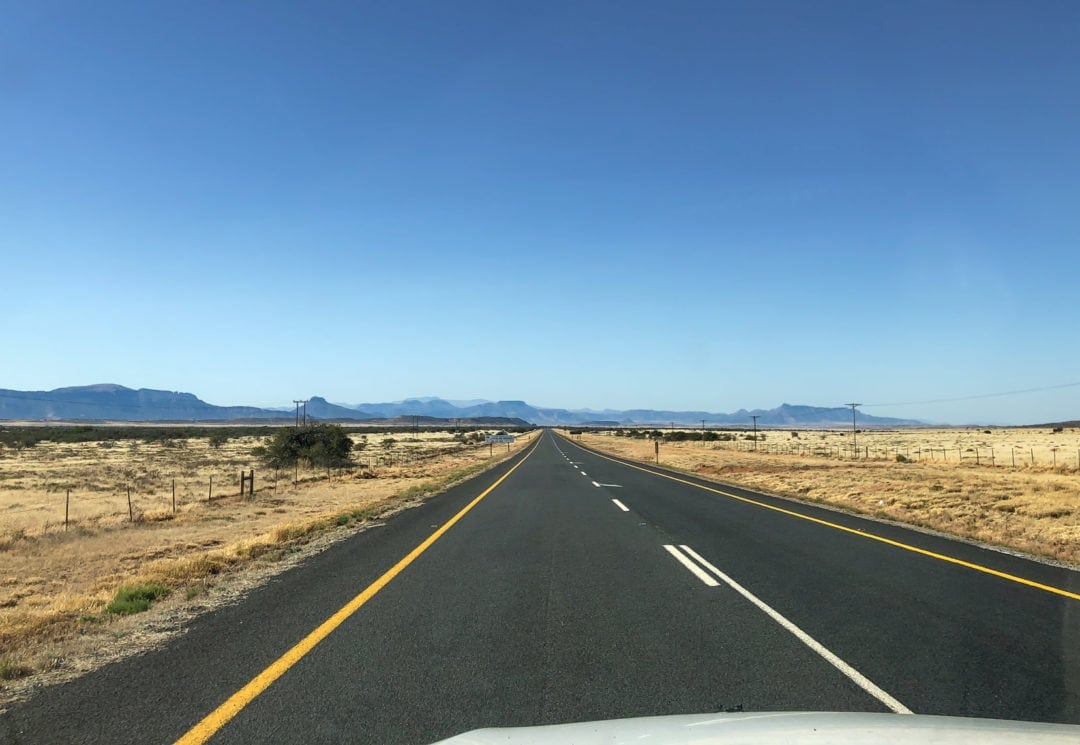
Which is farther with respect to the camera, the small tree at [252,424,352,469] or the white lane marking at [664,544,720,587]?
the small tree at [252,424,352,469]

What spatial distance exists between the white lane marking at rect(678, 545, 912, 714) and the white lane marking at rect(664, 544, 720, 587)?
0.63 feet

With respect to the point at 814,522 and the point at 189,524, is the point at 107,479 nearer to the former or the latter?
the point at 189,524

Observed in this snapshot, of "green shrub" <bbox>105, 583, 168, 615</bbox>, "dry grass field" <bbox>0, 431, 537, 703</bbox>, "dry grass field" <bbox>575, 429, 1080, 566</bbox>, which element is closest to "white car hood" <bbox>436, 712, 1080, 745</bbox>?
"dry grass field" <bbox>0, 431, 537, 703</bbox>

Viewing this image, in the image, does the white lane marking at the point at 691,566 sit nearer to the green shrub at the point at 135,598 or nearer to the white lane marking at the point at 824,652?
the white lane marking at the point at 824,652

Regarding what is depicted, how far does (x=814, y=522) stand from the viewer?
1505cm

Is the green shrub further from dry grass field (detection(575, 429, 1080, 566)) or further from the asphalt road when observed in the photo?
dry grass field (detection(575, 429, 1080, 566))

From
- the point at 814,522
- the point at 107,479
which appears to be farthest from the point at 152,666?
the point at 107,479

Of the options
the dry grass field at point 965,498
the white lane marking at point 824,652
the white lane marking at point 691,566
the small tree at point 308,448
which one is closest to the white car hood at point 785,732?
the white lane marking at point 824,652

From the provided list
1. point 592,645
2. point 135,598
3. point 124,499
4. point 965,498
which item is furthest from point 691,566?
point 124,499

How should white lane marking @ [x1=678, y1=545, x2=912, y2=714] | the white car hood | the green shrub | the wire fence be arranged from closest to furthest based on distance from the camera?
1. the white car hood
2. white lane marking @ [x1=678, y1=545, x2=912, y2=714]
3. the green shrub
4. the wire fence

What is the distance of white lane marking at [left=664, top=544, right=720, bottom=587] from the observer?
28.8ft

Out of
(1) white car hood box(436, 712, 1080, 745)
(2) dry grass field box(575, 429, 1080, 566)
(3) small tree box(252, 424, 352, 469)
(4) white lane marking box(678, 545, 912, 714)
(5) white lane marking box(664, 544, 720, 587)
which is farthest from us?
(3) small tree box(252, 424, 352, 469)

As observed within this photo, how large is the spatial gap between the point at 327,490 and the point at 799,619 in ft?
81.6

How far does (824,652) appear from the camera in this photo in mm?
5844
